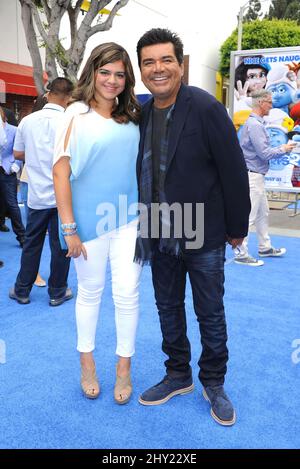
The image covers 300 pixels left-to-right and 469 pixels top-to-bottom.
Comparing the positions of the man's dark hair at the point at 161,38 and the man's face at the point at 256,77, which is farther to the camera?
the man's face at the point at 256,77

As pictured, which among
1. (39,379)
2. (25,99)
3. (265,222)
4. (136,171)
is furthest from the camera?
(25,99)

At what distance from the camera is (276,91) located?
7332 mm

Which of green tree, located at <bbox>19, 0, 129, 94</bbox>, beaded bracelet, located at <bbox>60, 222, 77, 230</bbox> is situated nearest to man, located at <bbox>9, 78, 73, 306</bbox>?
beaded bracelet, located at <bbox>60, 222, 77, 230</bbox>

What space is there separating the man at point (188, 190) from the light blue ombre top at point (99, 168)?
0.07 metres

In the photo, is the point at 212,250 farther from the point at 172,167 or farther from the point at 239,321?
the point at 239,321

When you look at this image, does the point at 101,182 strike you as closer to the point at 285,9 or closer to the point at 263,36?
the point at 263,36

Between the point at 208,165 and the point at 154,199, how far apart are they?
330 millimetres

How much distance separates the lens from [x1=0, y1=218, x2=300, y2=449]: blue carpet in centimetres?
218

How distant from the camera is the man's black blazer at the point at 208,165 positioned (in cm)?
206

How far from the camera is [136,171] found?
7.58ft

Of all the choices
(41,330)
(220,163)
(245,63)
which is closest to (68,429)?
(41,330)

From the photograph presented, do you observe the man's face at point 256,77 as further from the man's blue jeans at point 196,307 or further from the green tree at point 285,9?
the green tree at point 285,9

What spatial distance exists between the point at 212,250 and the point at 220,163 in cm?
44

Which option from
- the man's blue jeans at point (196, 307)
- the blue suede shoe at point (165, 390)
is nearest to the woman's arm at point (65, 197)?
the man's blue jeans at point (196, 307)
